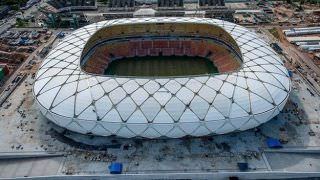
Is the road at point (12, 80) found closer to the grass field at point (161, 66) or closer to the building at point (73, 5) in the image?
the grass field at point (161, 66)

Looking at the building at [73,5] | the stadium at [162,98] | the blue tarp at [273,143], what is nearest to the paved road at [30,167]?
the stadium at [162,98]

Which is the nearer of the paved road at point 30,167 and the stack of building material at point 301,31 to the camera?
the paved road at point 30,167

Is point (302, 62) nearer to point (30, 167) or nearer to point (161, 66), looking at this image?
point (161, 66)

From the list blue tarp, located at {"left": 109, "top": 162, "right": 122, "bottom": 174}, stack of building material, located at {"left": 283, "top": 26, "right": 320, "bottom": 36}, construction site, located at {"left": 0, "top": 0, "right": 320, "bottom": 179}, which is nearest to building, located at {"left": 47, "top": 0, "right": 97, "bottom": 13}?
construction site, located at {"left": 0, "top": 0, "right": 320, "bottom": 179}

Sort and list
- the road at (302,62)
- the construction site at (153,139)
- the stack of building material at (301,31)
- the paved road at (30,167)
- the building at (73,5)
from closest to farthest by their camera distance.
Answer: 1. the construction site at (153,139)
2. the paved road at (30,167)
3. the road at (302,62)
4. the stack of building material at (301,31)
5. the building at (73,5)

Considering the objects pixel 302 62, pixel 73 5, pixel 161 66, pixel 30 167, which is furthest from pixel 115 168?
pixel 73 5
